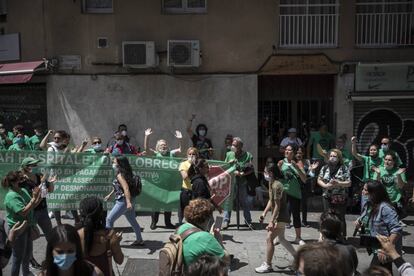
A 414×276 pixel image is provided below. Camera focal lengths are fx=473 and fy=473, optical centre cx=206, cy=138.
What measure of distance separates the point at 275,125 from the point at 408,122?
333cm

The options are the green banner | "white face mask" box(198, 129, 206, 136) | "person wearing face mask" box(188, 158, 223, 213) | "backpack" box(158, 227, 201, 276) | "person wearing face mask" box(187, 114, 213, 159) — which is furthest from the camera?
"white face mask" box(198, 129, 206, 136)

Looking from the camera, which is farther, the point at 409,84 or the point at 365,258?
the point at 409,84

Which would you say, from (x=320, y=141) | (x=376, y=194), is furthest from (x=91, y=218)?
(x=320, y=141)

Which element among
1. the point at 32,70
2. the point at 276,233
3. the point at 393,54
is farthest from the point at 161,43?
the point at 276,233

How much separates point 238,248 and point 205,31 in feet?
19.5

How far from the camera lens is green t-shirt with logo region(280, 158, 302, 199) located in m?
8.44

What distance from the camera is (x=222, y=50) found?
469 inches

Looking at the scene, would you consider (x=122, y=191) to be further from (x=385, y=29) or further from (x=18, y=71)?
(x=385, y=29)

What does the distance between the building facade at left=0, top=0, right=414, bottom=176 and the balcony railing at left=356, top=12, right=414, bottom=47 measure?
3cm

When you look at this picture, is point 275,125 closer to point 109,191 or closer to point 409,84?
point 409,84

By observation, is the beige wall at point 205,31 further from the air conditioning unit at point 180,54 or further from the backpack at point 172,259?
the backpack at point 172,259

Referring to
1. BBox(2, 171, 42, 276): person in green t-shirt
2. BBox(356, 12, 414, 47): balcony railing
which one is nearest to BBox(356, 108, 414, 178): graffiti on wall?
BBox(356, 12, 414, 47): balcony railing

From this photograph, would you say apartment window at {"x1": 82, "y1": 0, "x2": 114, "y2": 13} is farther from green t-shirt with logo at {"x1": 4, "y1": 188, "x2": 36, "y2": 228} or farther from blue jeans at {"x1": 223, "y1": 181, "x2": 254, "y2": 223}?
green t-shirt with logo at {"x1": 4, "y1": 188, "x2": 36, "y2": 228}

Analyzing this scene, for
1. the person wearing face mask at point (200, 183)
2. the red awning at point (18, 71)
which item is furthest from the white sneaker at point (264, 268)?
the red awning at point (18, 71)
